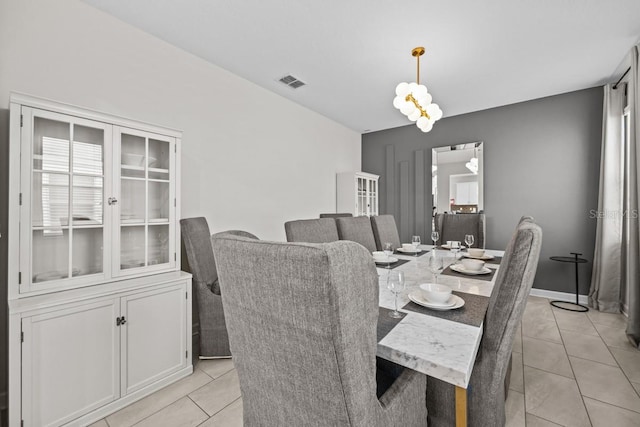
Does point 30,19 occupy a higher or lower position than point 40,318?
higher

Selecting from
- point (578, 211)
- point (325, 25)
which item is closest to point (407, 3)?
point (325, 25)

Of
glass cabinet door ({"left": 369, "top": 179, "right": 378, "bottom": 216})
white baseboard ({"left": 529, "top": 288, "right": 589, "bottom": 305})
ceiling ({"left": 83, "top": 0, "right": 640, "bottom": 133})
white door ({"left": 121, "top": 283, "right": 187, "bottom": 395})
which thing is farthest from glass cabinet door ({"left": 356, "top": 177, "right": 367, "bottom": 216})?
white door ({"left": 121, "top": 283, "right": 187, "bottom": 395})

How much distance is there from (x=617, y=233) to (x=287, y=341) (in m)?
4.05

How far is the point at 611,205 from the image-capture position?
9.80 feet

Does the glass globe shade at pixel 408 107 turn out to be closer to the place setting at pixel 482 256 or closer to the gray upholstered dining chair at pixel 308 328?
the place setting at pixel 482 256

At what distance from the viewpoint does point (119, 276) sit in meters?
1.68

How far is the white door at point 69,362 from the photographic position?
4.27 ft

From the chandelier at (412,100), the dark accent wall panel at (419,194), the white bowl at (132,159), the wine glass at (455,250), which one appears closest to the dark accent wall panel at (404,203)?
the dark accent wall panel at (419,194)

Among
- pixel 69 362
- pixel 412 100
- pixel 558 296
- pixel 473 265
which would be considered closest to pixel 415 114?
pixel 412 100

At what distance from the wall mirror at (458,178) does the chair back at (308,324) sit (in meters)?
3.96

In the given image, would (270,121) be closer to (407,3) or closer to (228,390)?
(407,3)

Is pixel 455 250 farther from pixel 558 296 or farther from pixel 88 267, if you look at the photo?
pixel 88 267

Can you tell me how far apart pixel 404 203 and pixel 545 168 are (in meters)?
1.92

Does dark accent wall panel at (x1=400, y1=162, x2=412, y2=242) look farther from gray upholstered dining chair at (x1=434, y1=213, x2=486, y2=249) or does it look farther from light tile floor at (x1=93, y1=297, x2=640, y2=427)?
light tile floor at (x1=93, y1=297, x2=640, y2=427)
